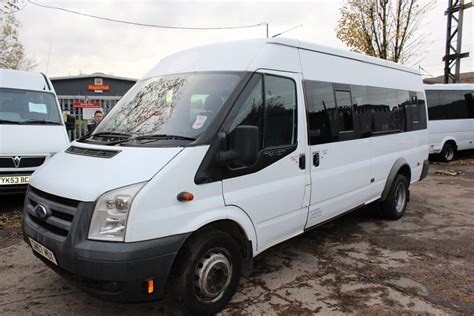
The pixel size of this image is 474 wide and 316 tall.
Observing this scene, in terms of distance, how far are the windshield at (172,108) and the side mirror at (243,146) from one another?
11.0 inches

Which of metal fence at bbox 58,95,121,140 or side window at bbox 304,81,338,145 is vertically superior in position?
metal fence at bbox 58,95,121,140

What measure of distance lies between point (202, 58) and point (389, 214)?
4.07 meters

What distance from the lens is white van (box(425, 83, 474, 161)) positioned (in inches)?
519

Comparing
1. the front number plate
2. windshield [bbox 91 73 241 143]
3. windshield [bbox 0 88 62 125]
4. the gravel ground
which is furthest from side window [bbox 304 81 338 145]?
windshield [bbox 0 88 62 125]

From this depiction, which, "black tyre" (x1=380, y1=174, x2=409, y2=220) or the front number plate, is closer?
the front number plate

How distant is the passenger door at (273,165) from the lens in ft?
11.0

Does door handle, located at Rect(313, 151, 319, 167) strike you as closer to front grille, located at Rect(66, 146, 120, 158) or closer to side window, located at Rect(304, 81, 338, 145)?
side window, located at Rect(304, 81, 338, 145)

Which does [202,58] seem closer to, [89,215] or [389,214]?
[89,215]

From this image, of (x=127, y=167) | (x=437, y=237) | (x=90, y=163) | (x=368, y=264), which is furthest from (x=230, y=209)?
(x=437, y=237)

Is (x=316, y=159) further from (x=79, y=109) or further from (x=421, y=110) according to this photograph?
(x=79, y=109)

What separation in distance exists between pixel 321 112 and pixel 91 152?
2482 millimetres

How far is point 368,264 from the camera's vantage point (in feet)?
14.5

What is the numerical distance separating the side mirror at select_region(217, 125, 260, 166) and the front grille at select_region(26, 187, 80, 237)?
1.18 metres

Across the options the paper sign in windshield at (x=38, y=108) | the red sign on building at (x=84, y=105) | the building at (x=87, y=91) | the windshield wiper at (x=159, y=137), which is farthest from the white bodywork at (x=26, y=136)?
the building at (x=87, y=91)
